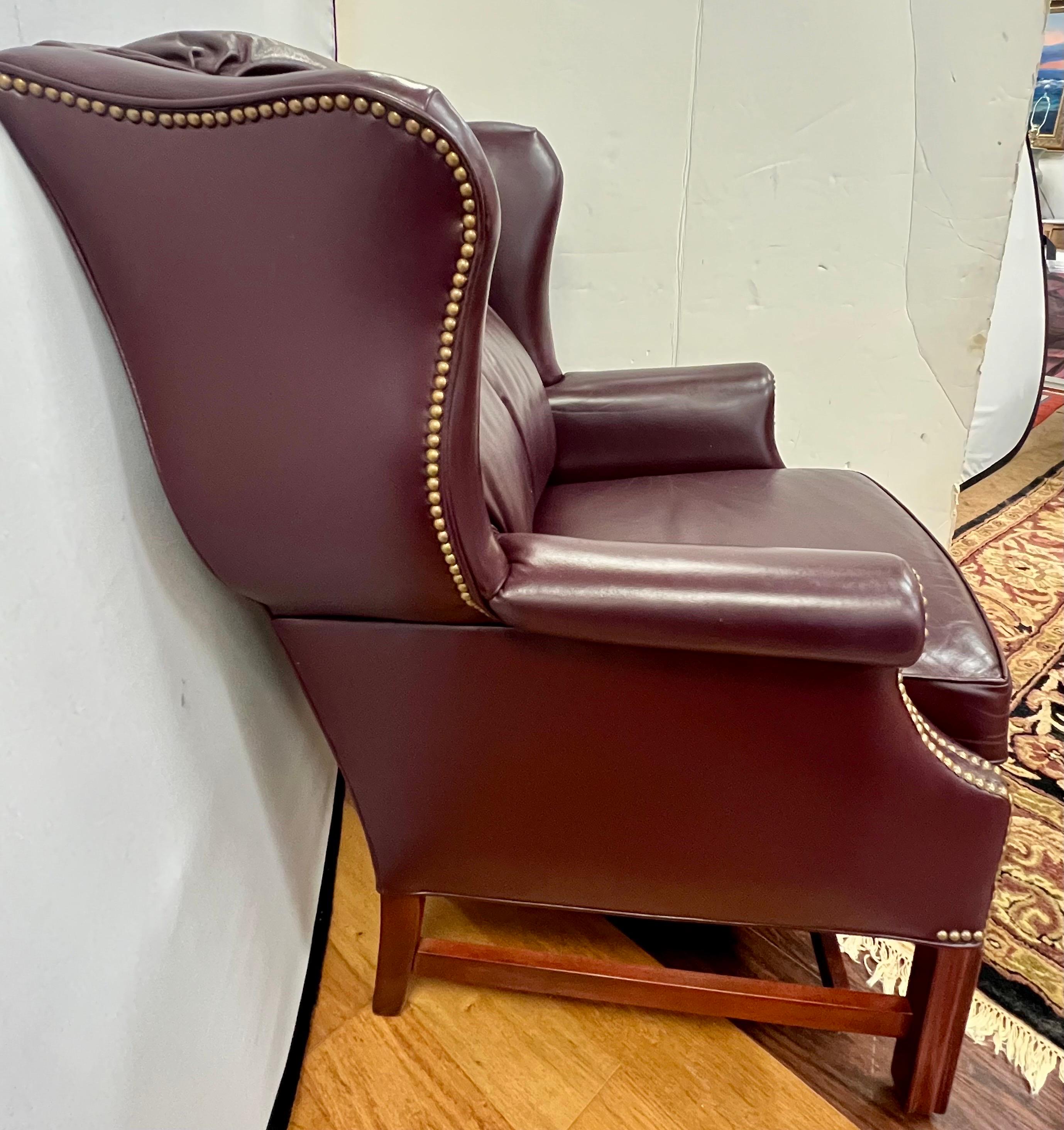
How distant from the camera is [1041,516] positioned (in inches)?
90.5

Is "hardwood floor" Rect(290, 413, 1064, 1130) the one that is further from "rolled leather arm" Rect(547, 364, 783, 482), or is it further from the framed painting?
the framed painting

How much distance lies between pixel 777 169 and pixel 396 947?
1.44 meters

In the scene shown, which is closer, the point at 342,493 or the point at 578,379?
the point at 342,493

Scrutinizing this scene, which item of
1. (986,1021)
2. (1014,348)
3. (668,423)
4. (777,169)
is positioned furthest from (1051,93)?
(986,1021)

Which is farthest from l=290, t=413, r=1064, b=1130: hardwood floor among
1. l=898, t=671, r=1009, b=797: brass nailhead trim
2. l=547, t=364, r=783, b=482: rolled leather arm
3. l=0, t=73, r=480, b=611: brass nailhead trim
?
l=0, t=73, r=480, b=611: brass nailhead trim

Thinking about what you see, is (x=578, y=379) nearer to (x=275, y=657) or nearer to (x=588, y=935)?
(x=275, y=657)

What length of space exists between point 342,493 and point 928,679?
608mm

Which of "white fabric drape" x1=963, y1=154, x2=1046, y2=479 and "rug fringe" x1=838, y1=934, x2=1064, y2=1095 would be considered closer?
"rug fringe" x1=838, y1=934, x2=1064, y2=1095

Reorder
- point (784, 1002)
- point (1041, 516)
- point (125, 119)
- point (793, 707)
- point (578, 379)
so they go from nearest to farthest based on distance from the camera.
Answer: point (125, 119), point (793, 707), point (784, 1002), point (578, 379), point (1041, 516)

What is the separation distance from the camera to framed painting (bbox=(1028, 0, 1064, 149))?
4.05m

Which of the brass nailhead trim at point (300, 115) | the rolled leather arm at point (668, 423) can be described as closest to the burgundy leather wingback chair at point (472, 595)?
the brass nailhead trim at point (300, 115)

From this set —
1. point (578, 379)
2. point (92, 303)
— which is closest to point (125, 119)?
point (92, 303)

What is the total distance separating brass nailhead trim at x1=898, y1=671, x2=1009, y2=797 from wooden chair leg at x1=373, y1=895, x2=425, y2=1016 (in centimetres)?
59

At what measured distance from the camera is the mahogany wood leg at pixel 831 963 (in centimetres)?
102
